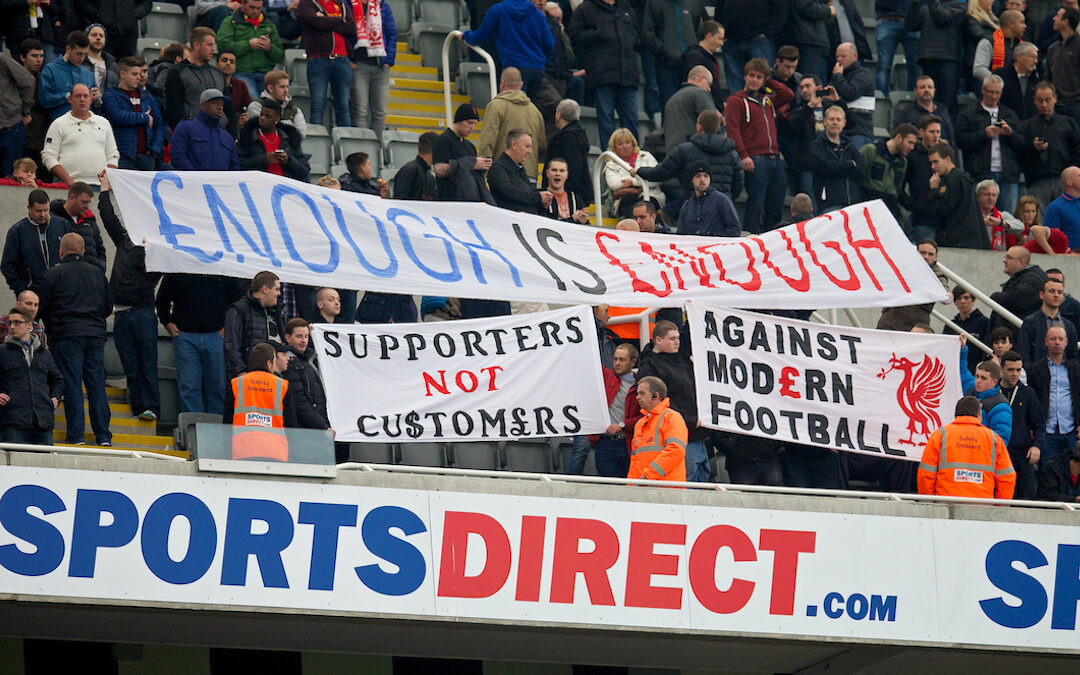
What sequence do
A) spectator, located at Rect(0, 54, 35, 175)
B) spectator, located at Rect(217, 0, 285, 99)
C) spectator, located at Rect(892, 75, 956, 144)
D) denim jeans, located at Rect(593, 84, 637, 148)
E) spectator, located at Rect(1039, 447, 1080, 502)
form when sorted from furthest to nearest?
spectator, located at Rect(892, 75, 956, 144) < denim jeans, located at Rect(593, 84, 637, 148) < spectator, located at Rect(217, 0, 285, 99) < spectator, located at Rect(0, 54, 35, 175) < spectator, located at Rect(1039, 447, 1080, 502)

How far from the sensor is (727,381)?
44.5 ft

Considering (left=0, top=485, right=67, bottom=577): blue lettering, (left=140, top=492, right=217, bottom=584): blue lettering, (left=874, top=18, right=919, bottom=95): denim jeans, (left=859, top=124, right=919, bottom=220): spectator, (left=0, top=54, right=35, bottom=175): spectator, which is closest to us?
(left=0, top=485, right=67, bottom=577): blue lettering

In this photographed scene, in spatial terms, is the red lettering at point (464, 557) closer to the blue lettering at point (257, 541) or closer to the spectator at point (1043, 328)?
the blue lettering at point (257, 541)

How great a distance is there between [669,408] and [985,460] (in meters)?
2.16

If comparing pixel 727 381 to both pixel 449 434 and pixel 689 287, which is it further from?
pixel 449 434

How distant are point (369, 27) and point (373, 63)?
0.33 metres

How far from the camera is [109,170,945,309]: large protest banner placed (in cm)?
1317

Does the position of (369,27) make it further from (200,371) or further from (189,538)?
(189,538)

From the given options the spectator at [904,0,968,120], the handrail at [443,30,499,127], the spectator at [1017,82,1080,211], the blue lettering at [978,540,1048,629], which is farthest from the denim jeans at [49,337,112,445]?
the spectator at [904,0,968,120]

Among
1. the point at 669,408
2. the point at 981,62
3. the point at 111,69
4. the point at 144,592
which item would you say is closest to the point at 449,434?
the point at 669,408

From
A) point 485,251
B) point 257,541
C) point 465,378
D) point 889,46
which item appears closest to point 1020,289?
point 485,251

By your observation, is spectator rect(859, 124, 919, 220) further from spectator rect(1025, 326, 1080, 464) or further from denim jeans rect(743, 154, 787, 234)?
spectator rect(1025, 326, 1080, 464)

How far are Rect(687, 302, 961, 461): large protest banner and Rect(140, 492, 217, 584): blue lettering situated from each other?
3566 millimetres

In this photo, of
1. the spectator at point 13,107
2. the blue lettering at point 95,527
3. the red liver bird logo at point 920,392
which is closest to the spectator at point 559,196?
the red liver bird logo at point 920,392
